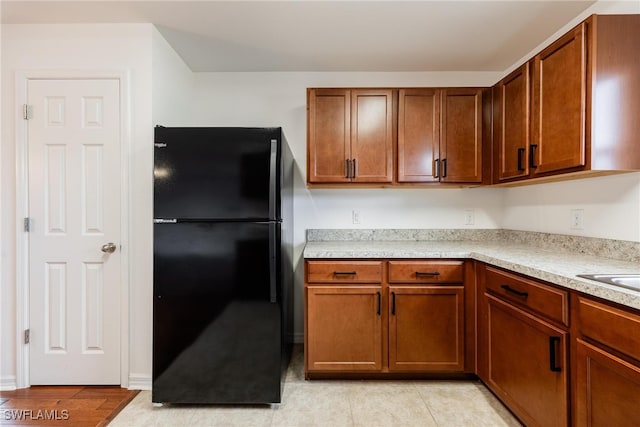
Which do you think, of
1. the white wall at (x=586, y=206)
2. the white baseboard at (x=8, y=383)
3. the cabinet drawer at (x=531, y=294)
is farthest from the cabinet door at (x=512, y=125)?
the white baseboard at (x=8, y=383)

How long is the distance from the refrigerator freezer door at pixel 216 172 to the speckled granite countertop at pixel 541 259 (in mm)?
579

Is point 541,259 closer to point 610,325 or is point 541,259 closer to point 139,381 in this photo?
point 610,325

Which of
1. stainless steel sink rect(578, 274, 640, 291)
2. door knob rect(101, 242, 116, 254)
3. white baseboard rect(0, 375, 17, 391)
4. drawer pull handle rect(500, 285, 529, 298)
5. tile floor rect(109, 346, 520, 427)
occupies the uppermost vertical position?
door knob rect(101, 242, 116, 254)

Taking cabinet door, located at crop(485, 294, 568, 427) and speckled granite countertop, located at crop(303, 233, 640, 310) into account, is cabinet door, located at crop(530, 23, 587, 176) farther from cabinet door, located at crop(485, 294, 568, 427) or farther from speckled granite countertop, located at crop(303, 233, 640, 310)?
cabinet door, located at crop(485, 294, 568, 427)

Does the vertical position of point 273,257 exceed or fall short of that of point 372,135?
it falls short

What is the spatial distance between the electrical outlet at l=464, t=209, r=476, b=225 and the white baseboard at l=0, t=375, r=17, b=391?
3.53 metres

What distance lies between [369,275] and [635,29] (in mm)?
1841

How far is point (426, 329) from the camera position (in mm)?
2023

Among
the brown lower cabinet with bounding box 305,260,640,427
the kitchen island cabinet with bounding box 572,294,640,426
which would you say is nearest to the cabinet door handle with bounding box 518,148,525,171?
the brown lower cabinet with bounding box 305,260,640,427

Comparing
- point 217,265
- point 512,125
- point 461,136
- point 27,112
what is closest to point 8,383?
point 217,265

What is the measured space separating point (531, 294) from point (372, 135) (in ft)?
4.73

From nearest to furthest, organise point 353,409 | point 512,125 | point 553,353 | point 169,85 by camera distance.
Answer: point 553,353 < point 353,409 < point 512,125 < point 169,85

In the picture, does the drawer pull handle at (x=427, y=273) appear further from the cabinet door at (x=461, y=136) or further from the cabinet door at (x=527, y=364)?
the cabinet door at (x=461, y=136)

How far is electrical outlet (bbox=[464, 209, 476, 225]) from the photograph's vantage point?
106 inches
